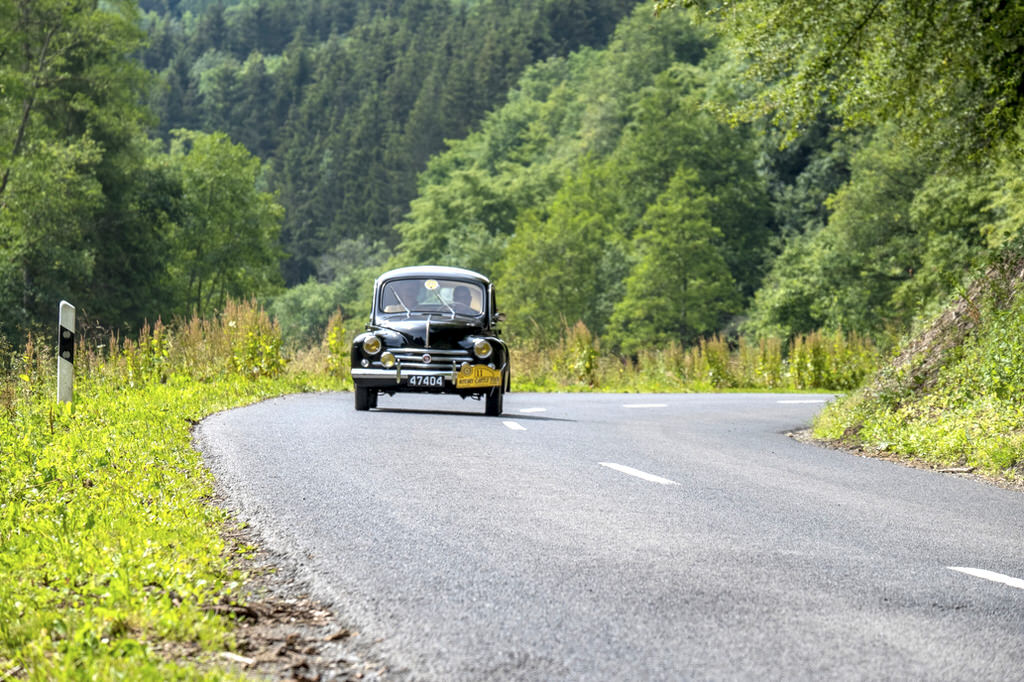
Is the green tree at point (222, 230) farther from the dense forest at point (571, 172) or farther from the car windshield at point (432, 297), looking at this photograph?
the car windshield at point (432, 297)

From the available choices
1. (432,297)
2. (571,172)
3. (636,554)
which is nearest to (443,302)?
(432,297)

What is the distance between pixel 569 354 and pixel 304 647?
24862 mm

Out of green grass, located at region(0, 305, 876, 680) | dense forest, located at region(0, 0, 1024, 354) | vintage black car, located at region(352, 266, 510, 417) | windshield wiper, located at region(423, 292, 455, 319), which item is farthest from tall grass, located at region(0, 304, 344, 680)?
dense forest, located at region(0, 0, 1024, 354)

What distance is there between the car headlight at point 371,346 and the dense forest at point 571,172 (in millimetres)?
5557

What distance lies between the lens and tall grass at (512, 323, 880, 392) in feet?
97.4

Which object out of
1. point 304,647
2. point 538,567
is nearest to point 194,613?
point 304,647

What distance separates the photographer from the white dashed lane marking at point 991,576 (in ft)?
19.7

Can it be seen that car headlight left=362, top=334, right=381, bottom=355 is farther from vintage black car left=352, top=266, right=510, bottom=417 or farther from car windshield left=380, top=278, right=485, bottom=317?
car windshield left=380, top=278, right=485, bottom=317

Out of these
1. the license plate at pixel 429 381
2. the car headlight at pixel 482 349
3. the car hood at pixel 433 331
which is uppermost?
the car hood at pixel 433 331

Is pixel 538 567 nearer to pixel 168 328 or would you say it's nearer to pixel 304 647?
pixel 304 647

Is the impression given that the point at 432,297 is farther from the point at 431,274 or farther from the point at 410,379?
the point at 410,379

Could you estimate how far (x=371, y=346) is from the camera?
16.7 meters

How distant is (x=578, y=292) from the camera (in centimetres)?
7450

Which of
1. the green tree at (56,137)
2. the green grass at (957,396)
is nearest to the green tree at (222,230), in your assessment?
the green tree at (56,137)
